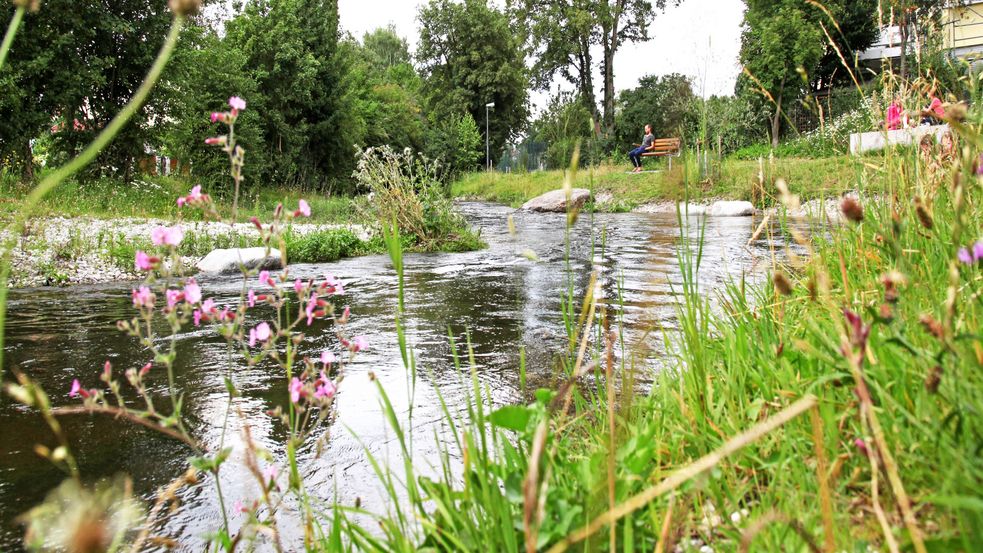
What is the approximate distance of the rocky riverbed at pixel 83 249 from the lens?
6.65m

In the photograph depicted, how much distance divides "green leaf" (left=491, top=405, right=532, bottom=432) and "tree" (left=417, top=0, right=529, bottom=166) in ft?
135

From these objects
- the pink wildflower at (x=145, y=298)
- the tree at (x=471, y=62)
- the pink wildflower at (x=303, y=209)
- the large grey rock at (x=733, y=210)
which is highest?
the tree at (x=471, y=62)

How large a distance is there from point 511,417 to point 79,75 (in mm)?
13349

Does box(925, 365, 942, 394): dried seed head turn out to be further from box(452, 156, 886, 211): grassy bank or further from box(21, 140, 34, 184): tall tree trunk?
box(21, 140, 34, 184): tall tree trunk

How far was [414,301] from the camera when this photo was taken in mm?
5184

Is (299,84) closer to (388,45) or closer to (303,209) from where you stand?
(303,209)

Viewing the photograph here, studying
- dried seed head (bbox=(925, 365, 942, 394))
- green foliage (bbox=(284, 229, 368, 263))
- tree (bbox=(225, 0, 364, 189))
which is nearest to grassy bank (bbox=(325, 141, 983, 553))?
dried seed head (bbox=(925, 365, 942, 394))

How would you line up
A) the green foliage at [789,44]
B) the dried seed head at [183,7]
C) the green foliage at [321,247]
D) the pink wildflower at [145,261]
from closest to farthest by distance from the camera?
the dried seed head at [183,7] < the pink wildflower at [145,261] < the green foliage at [321,247] < the green foliage at [789,44]

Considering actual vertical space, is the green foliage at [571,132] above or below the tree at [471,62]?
below

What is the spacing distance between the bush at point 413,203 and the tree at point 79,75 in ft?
17.5

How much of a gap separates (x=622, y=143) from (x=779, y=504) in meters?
34.1

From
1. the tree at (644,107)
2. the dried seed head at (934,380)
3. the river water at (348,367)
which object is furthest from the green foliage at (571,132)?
the tree at (644,107)

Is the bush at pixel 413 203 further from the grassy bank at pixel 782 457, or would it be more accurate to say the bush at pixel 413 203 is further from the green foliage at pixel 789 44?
the green foliage at pixel 789 44

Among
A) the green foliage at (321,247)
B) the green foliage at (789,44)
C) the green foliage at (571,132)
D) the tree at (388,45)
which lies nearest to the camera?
the green foliage at (571,132)
